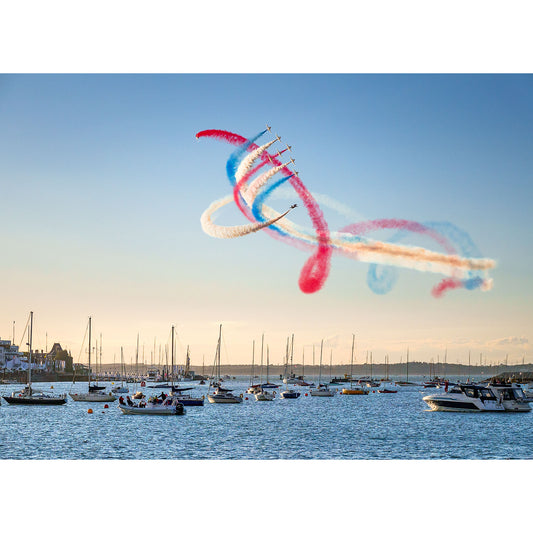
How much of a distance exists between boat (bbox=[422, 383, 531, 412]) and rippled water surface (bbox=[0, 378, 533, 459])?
22.6 inches

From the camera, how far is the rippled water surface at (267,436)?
26734 millimetres

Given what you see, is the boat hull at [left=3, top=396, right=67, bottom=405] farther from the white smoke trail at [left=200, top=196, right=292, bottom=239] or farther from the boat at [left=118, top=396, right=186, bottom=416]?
A: the white smoke trail at [left=200, top=196, right=292, bottom=239]

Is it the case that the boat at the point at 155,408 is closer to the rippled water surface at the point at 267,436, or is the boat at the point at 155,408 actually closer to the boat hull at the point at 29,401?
the rippled water surface at the point at 267,436

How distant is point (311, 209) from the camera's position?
116ft

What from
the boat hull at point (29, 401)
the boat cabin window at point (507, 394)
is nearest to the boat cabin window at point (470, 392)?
the boat cabin window at point (507, 394)

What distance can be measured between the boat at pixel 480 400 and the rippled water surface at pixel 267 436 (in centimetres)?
57

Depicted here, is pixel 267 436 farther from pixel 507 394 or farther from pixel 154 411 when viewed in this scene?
pixel 507 394

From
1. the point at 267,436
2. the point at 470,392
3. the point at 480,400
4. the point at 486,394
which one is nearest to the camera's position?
the point at 267,436

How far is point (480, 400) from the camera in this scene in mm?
44531

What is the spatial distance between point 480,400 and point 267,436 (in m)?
18.0

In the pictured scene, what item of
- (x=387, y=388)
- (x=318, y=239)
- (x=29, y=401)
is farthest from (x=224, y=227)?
(x=387, y=388)
